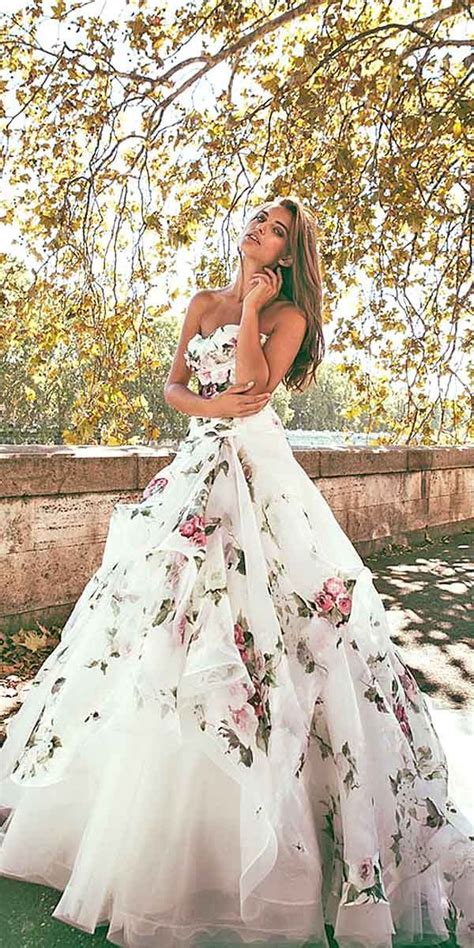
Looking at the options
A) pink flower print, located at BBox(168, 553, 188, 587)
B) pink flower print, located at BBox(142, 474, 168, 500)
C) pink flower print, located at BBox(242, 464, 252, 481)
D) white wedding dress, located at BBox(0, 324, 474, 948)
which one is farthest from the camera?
pink flower print, located at BBox(142, 474, 168, 500)

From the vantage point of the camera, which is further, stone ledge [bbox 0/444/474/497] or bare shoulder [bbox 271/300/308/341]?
stone ledge [bbox 0/444/474/497]

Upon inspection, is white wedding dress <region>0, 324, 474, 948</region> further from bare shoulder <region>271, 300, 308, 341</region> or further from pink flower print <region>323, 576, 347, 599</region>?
bare shoulder <region>271, 300, 308, 341</region>

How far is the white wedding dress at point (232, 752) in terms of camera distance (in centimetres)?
223

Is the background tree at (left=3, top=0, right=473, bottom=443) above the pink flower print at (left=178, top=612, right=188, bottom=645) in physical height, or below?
above

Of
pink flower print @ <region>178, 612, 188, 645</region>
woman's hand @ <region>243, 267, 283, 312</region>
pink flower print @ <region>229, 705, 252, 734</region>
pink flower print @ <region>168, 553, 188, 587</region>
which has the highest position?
woman's hand @ <region>243, 267, 283, 312</region>

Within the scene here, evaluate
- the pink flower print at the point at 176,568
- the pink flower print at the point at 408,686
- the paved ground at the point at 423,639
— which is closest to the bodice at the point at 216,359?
the pink flower print at the point at 176,568

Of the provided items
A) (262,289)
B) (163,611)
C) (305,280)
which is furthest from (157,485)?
(305,280)

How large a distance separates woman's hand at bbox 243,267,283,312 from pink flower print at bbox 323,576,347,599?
92cm

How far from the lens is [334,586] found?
2.65 m

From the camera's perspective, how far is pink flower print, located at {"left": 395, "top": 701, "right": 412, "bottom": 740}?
8.93 ft

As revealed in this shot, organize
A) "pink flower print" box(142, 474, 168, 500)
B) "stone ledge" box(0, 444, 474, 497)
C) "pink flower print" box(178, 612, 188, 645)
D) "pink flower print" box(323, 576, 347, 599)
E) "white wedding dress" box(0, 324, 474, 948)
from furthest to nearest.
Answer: "stone ledge" box(0, 444, 474, 497), "pink flower print" box(142, 474, 168, 500), "pink flower print" box(323, 576, 347, 599), "pink flower print" box(178, 612, 188, 645), "white wedding dress" box(0, 324, 474, 948)

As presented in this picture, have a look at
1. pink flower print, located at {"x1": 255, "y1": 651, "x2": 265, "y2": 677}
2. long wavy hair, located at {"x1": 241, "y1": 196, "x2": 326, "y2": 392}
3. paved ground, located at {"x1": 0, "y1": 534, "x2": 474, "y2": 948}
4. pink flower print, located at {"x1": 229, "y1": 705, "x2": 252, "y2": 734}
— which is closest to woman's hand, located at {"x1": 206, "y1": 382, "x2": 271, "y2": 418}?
long wavy hair, located at {"x1": 241, "y1": 196, "x2": 326, "y2": 392}

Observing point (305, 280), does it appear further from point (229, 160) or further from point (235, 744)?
point (229, 160)

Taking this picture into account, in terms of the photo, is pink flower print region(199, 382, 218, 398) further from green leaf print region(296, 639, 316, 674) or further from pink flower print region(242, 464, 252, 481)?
green leaf print region(296, 639, 316, 674)
